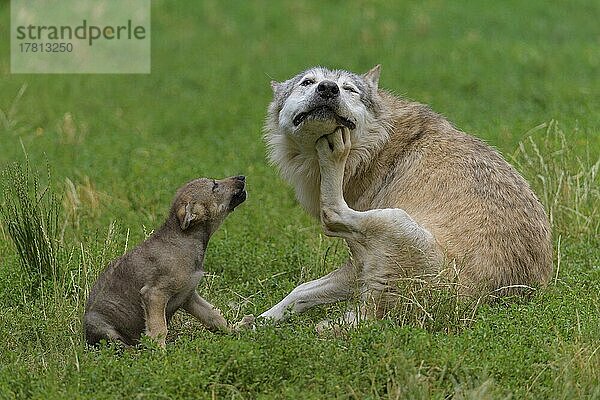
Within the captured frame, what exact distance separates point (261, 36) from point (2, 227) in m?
9.72

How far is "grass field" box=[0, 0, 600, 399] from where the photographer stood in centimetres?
571

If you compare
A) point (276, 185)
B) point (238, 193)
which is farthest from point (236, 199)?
point (276, 185)

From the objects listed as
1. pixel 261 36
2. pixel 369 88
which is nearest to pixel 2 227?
pixel 369 88

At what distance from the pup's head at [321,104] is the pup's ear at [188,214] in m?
0.92

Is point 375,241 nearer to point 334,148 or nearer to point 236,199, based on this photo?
point 334,148

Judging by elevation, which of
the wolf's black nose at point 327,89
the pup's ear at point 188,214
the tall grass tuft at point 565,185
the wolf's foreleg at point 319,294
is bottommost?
the wolf's foreleg at point 319,294

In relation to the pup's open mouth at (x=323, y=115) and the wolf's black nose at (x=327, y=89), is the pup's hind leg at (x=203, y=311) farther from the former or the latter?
the wolf's black nose at (x=327, y=89)

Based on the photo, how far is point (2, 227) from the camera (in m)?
8.54

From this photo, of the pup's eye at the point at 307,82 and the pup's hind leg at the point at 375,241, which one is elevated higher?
the pup's eye at the point at 307,82

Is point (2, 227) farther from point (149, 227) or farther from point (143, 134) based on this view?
point (143, 134)

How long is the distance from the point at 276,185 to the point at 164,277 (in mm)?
4047

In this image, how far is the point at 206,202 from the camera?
22.6 ft

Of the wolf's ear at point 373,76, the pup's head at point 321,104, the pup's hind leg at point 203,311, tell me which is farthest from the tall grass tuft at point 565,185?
the pup's hind leg at point 203,311

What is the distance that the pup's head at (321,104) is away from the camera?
23.1 ft
